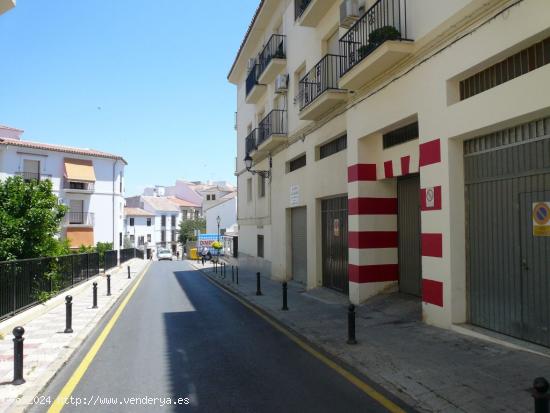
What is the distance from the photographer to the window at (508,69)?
642 centimetres

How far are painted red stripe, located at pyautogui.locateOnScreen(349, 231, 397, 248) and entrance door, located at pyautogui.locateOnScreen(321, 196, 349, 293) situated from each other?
1627 mm

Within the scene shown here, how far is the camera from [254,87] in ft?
72.1

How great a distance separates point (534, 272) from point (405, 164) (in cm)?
417

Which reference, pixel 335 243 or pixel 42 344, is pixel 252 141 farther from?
pixel 42 344

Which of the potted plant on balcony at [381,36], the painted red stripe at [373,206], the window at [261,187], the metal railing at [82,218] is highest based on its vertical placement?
the potted plant on balcony at [381,36]

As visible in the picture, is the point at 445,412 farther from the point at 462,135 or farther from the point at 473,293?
the point at 462,135

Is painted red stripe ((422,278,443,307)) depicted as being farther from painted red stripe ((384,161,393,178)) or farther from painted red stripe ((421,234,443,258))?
painted red stripe ((384,161,393,178))

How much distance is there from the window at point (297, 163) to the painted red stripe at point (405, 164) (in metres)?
6.79

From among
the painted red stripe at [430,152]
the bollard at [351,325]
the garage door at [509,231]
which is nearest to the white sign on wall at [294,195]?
the painted red stripe at [430,152]

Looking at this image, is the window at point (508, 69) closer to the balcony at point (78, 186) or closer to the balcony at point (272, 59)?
the balcony at point (272, 59)

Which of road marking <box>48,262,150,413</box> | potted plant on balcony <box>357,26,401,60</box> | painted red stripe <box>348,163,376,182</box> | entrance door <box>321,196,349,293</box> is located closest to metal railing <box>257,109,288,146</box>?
entrance door <box>321,196,349,293</box>

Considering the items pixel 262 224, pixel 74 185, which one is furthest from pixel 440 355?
pixel 74 185

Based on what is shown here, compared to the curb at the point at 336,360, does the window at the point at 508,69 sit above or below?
above

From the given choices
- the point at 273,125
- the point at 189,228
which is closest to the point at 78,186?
the point at 273,125
